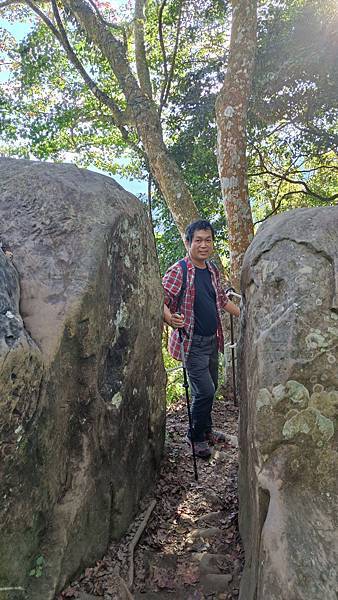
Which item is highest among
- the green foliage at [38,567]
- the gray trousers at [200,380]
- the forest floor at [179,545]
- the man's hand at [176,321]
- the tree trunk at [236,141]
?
the tree trunk at [236,141]

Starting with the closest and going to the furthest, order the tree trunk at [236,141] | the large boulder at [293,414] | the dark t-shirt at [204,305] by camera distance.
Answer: the large boulder at [293,414] < the dark t-shirt at [204,305] < the tree trunk at [236,141]

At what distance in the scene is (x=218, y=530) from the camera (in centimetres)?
408

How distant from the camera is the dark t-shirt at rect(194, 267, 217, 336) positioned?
17.5ft

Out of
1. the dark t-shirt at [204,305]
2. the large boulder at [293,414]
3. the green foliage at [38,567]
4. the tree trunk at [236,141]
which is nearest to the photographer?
the large boulder at [293,414]

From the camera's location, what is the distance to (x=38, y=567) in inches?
119

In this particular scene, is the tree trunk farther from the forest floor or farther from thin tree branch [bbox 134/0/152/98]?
the forest floor

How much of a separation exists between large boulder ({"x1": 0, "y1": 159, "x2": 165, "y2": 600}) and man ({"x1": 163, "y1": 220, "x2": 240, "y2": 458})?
64 cm

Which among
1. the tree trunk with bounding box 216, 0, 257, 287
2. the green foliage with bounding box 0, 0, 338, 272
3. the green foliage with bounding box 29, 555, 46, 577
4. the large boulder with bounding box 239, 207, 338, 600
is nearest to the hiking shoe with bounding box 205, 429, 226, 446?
the large boulder with bounding box 239, 207, 338, 600

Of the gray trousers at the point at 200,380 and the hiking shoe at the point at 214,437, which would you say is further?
the hiking shoe at the point at 214,437

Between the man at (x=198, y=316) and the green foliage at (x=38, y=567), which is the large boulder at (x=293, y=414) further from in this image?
the man at (x=198, y=316)

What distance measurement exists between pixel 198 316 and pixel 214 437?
1.60 m

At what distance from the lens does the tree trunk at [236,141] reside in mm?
7523

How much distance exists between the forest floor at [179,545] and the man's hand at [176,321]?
1.48 m

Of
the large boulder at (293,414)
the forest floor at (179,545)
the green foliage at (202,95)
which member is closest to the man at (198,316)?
the forest floor at (179,545)
